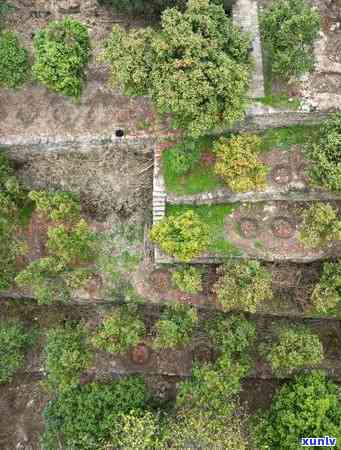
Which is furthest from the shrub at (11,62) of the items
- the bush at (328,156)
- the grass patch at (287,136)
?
the bush at (328,156)

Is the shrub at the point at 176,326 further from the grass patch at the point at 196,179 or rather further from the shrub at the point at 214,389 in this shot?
the grass patch at the point at 196,179

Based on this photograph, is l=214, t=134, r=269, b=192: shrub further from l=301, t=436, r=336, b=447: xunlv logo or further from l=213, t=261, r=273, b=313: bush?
l=301, t=436, r=336, b=447: xunlv logo

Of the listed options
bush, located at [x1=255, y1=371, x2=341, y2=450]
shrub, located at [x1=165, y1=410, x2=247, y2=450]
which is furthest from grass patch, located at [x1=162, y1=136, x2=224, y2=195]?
shrub, located at [x1=165, y1=410, x2=247, y2=450]

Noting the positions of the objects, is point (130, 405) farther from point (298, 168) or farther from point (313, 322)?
point (298, 168)

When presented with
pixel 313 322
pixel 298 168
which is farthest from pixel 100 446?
pixel 298 168

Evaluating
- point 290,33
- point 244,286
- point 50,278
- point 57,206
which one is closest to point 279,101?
point 290,33
